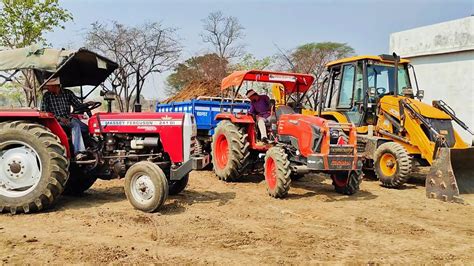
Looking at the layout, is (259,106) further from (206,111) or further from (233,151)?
(206,111)

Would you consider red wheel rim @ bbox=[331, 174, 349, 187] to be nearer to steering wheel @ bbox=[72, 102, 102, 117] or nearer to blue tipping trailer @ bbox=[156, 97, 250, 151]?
blue tipping trailer @ bbox=[156, 97, 250, 151]

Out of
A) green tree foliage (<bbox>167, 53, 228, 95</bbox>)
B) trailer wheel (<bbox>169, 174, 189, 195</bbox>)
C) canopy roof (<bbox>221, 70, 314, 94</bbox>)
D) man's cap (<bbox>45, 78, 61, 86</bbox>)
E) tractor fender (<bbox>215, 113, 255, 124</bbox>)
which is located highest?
green tree foliage (<bbox>167, 53, 228, 95</bbox>)

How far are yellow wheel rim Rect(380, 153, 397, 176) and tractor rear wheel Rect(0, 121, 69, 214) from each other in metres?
5.59

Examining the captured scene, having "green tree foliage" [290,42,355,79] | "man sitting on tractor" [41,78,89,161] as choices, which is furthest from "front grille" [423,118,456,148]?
"green tree foliage" [290,42,355,79]

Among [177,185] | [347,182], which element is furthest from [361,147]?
[177,185]

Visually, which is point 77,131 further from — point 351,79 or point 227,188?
point 351,79

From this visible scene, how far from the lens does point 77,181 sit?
266 inches

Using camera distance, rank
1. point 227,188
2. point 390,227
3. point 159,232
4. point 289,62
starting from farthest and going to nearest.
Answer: point 289,62 → point 227,188 → point 390,227 → point 159,232

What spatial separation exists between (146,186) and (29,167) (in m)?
1.50

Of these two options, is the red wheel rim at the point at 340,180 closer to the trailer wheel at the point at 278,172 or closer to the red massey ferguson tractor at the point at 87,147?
the trailer wheel at the point at 278,172

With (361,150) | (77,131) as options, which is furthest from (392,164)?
(77,131)

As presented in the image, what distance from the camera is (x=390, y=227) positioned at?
529cm

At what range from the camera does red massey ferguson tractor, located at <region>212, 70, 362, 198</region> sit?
6738mm

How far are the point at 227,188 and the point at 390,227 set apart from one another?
326cm
